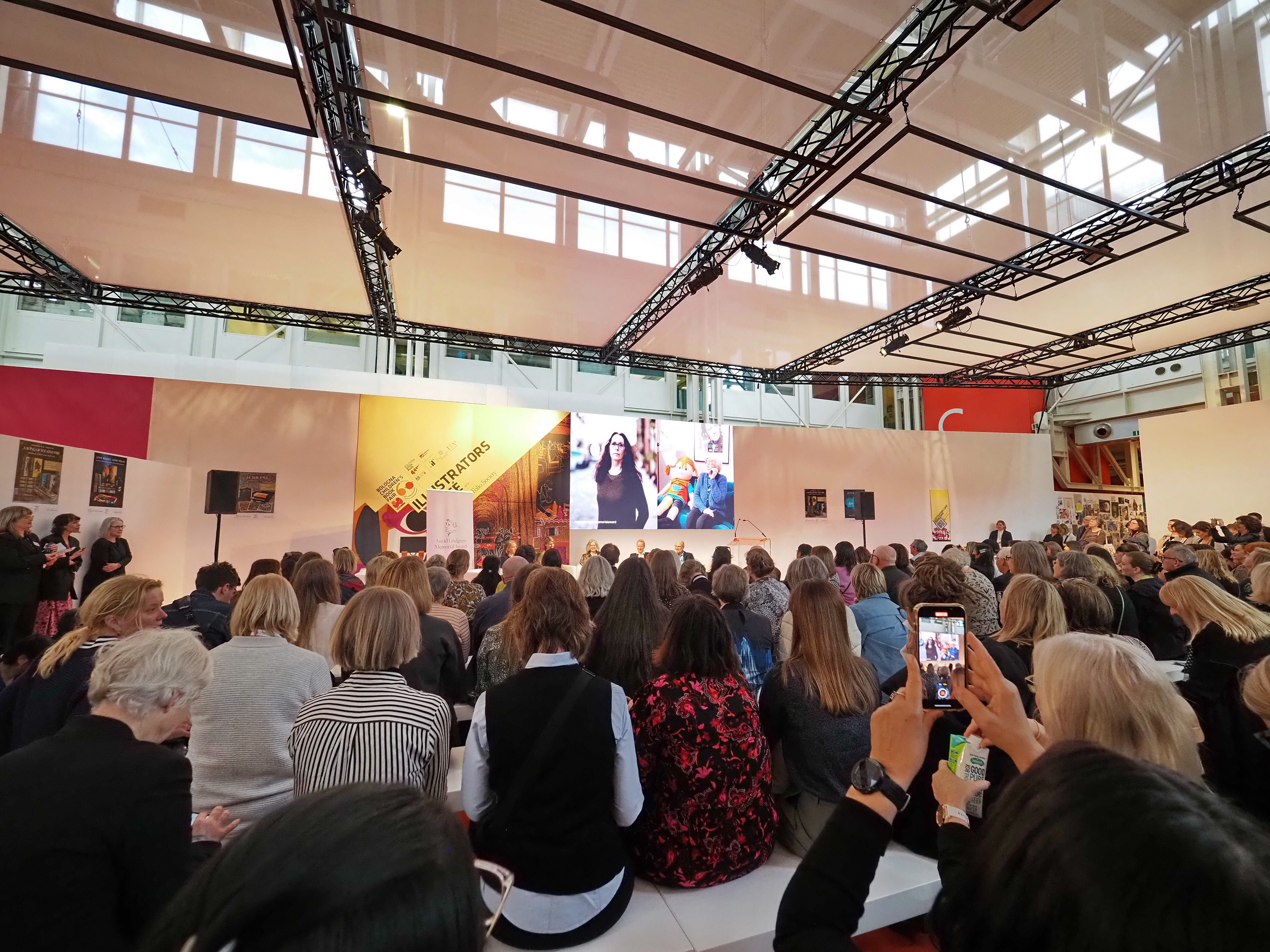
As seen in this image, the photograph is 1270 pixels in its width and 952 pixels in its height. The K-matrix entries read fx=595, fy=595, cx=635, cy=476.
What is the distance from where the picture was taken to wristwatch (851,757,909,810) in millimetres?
841

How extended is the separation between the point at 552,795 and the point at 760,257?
221 inches

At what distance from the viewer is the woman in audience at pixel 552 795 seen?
1.62 metres

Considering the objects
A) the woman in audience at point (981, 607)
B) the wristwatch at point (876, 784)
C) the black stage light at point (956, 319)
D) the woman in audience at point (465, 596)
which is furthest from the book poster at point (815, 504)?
the wristwatch at point (876, 784)

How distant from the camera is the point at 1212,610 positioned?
253cm

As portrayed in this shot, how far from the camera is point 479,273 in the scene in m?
6.81

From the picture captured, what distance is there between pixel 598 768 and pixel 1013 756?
102cm

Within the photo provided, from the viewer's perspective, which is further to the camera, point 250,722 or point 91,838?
point 250,722

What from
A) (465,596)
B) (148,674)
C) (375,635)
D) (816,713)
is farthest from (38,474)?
(816,713)

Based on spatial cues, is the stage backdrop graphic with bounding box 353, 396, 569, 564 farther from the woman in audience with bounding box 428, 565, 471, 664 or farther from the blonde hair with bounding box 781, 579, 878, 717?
the blonde hair with bounding box 781, 579, 878, 717

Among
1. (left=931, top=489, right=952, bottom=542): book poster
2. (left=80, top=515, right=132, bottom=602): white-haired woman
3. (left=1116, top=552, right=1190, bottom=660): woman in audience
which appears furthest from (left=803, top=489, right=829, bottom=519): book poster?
(left=80, top=515, right=132, bottom=602): white-haired woman

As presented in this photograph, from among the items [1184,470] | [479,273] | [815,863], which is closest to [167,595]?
[479,273]

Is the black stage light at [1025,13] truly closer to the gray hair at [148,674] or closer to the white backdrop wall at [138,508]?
the gray hair at [148,674]

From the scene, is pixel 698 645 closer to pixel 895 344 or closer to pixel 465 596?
pixel 465 596

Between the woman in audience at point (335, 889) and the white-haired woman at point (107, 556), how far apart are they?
702 cm
